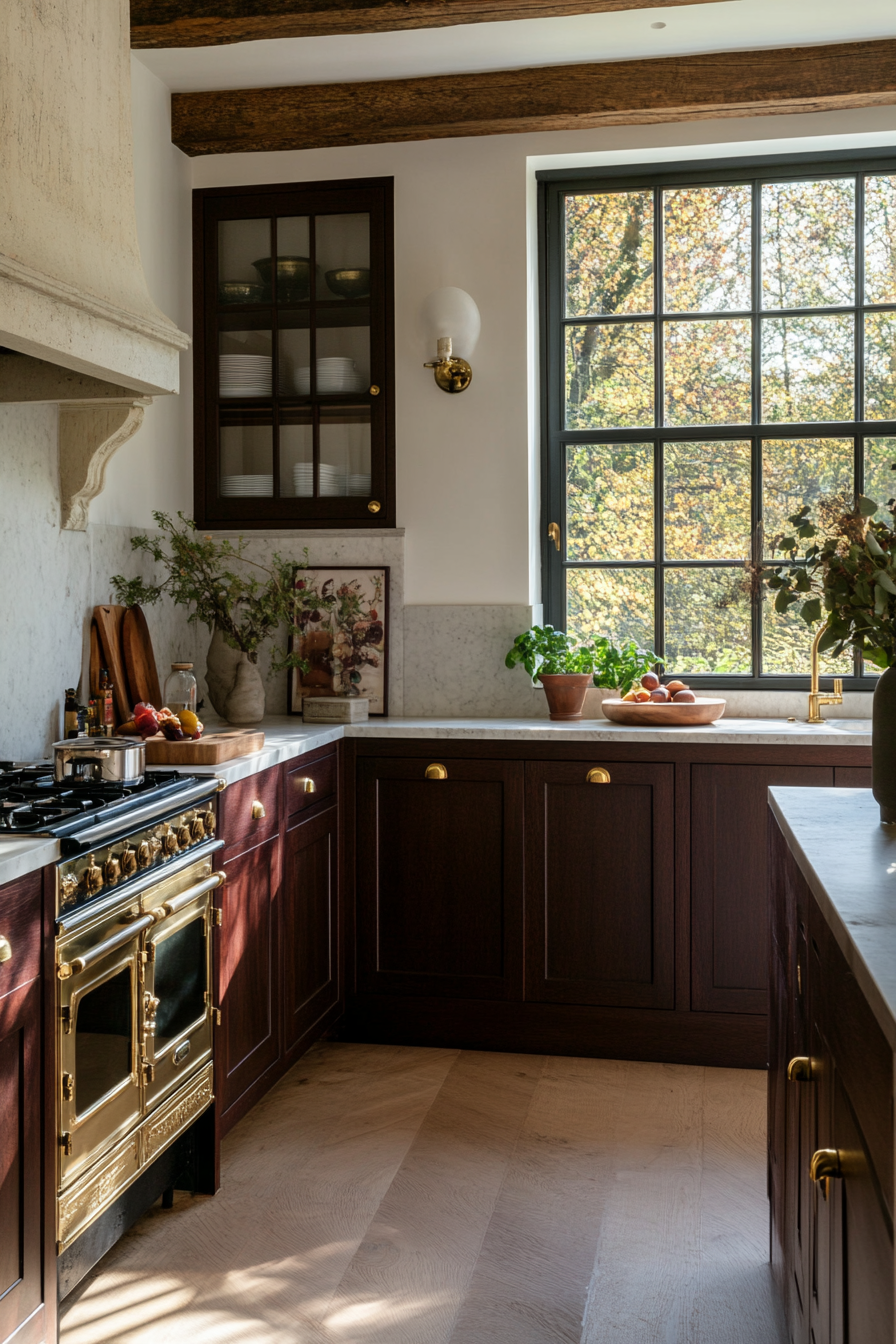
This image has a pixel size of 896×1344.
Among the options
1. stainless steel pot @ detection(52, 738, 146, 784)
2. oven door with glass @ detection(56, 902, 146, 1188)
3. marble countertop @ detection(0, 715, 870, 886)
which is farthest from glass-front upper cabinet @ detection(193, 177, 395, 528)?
oven door with glass @ detection(56, 902, 146, 1188)

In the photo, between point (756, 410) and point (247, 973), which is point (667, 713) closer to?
point (756, 410)

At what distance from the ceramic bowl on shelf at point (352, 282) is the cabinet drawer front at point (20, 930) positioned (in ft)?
9.33

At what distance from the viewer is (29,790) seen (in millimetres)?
2420

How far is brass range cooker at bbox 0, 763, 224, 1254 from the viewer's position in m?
2.11

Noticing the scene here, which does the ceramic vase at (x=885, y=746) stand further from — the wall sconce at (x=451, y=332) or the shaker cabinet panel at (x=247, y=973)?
the wall sconce at (x=451, y=332)

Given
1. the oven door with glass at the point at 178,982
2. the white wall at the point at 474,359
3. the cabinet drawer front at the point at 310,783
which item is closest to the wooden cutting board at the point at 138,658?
the cabinet drawer front at the point at 310,783

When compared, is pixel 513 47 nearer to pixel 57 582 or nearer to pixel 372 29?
pixel 372 29

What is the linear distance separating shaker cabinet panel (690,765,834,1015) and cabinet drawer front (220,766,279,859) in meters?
1.25

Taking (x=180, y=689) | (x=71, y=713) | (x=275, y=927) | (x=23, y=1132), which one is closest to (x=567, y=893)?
(x=275, y=927)

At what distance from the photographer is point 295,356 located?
433cm

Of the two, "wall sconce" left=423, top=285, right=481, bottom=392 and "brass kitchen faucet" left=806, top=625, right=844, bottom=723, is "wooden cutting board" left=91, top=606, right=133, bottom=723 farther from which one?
"brass kitchen faucet" left=806, top=625, right=844, bottom=723

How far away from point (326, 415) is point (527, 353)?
0.74 m

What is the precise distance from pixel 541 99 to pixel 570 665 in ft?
6.03

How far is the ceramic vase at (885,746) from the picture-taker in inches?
77.4
